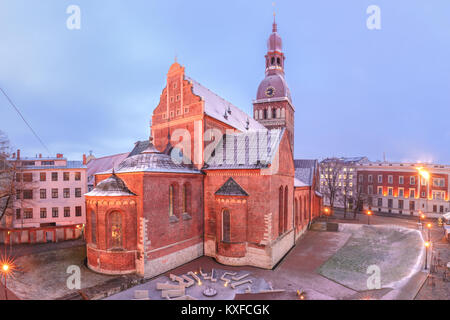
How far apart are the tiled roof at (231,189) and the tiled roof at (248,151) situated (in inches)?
59.0

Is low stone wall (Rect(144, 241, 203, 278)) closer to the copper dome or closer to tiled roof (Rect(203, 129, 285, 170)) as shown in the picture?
tiled roof (Rect(203, 129, 285, 170))

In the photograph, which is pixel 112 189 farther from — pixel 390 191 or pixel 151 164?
pixel 390 191

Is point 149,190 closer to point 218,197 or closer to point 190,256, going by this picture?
point 218,197

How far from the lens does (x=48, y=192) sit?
29.1 meters

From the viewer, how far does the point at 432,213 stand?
138 ft

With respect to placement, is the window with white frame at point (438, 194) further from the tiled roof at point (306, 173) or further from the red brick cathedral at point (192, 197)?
the red brick cathedral at point (192, 197)

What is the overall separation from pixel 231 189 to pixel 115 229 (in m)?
10.0

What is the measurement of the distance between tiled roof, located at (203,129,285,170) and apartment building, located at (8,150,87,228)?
2086cm

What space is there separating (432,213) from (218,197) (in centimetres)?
4638

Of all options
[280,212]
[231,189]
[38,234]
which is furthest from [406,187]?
[38,234]

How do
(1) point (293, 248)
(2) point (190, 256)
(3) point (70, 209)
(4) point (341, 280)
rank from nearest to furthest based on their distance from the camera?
(4) point (341, 280) → (2) point (190, 256) → (1) point (293, 248) → (3) point (70, 209)

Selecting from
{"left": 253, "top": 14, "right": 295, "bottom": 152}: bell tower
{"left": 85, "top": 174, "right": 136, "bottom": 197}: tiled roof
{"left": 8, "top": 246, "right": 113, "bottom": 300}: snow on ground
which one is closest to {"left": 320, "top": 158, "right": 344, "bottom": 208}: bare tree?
{"left": 253, "top": 14, "right": 295, "bottom": 152}: bell tower
